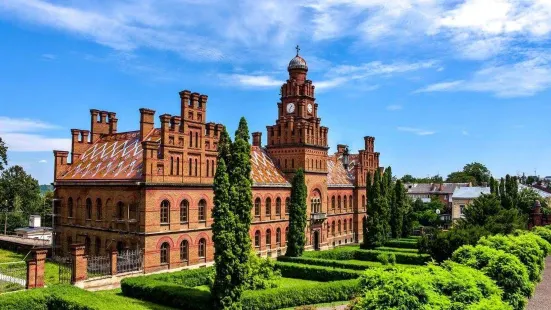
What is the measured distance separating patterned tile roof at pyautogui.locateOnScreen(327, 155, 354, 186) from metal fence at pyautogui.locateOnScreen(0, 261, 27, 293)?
34.7m

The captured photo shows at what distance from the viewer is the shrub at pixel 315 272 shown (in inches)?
1329

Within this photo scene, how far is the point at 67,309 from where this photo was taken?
2183 cm

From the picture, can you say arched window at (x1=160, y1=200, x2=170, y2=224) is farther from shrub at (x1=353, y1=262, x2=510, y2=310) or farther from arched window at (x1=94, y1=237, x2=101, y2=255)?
shrub at (x1=353, y1=262, x2=510, y2=310)

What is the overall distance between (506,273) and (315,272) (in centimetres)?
1621

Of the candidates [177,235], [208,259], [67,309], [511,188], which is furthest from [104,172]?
[511,188]

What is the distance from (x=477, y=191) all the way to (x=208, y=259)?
67.2 meters

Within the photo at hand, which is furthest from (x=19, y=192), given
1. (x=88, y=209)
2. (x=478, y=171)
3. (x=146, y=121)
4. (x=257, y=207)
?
(x=478, y=171)

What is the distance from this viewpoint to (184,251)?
118ft

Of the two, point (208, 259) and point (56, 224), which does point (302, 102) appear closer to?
point (208, 259)

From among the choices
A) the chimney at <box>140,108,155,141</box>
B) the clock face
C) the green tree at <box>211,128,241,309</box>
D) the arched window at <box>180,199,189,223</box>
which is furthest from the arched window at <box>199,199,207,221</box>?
the clock face

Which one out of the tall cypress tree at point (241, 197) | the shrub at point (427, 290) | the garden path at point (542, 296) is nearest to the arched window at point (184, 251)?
the tall cypress tree at point (241, 197)

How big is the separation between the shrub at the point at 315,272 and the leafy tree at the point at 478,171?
420 feet

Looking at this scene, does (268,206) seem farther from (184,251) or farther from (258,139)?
(184,251)

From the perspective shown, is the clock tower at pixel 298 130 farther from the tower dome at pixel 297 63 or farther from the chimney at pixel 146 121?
the chimney at pixel 146 121
